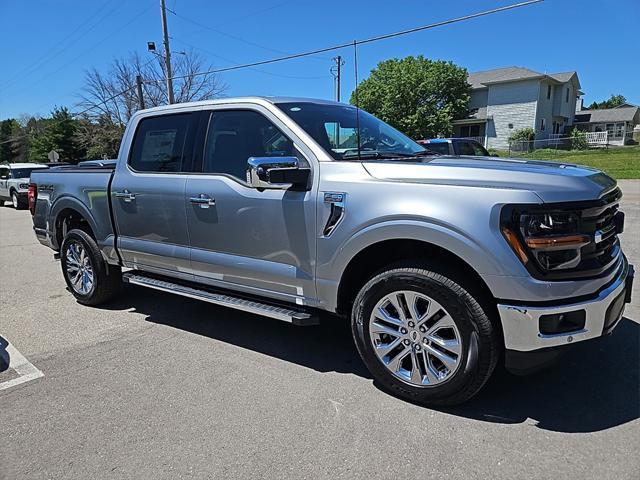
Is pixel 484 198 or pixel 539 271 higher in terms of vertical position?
pixel 484 198

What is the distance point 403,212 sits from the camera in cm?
295

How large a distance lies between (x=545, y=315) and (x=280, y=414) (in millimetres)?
1673

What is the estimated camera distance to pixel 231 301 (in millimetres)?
3881

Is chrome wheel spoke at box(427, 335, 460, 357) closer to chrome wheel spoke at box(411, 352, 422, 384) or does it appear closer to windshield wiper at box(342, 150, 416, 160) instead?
chrome wheel spoke at box(411, 352, 422, 384)

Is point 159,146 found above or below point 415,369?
above

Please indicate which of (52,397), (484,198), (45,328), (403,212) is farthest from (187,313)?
(484,198)

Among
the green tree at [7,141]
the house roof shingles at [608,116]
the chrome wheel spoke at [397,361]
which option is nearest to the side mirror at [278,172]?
the chrome wheel spoke at [397,361]

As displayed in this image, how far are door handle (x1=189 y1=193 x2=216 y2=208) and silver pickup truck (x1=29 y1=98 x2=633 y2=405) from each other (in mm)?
13

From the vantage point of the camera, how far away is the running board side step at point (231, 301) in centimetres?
348

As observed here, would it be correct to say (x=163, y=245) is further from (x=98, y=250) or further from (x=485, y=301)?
(x=485, y=301)

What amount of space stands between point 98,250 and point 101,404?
2232 mm

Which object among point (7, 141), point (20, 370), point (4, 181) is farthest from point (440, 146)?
point (7, 141)

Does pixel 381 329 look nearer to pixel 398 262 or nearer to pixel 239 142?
pixel 398 262

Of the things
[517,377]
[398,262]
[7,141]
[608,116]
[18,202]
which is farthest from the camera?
[7,141]
